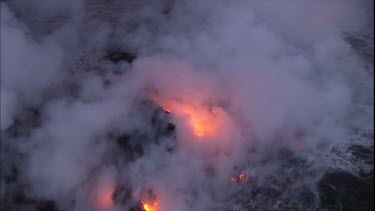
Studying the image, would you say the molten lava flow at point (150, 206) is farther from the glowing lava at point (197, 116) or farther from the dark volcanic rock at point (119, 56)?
the dark volcanic rock at point (119, 56)

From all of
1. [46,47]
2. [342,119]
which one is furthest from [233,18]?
[46,47]

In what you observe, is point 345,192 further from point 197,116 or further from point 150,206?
point 150,206

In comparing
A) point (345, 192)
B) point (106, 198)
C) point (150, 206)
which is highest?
point (345, 192)

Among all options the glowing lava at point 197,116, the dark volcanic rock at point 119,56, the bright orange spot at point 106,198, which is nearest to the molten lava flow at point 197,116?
the glowing lava at point 197,116

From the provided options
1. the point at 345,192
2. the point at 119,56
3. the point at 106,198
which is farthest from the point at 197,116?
the point at 345,192

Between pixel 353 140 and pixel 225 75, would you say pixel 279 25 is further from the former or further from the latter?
pixel 353 140

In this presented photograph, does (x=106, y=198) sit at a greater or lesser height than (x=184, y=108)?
lesser

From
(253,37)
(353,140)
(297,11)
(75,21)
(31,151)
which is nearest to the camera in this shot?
(31,151)
